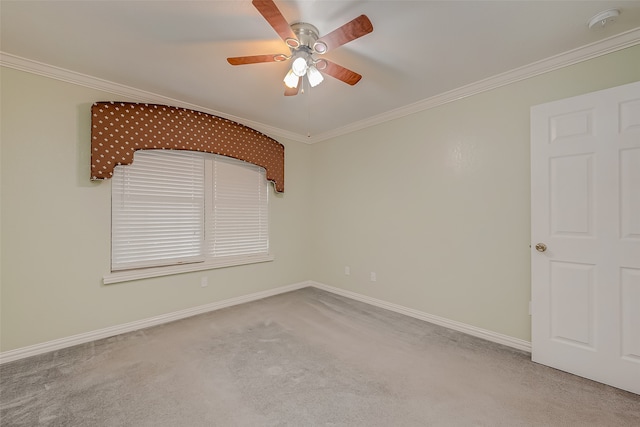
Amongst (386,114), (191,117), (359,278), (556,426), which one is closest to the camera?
(556,426)

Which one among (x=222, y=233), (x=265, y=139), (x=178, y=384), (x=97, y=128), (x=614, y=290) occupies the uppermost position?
(x=265, y=139)

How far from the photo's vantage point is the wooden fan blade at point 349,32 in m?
1.43

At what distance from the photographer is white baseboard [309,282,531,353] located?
2389 mm

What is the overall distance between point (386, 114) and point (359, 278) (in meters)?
2.22

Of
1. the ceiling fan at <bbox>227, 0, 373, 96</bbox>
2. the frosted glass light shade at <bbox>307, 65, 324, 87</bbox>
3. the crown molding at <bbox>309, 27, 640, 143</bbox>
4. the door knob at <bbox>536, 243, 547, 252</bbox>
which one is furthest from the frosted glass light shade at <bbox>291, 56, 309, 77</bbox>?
the door knob at <bbox>536, 243, 547, 252</bbox>

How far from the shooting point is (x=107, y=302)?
2.64 metres

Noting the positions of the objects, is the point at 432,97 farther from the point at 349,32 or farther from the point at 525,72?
the point at 349,32

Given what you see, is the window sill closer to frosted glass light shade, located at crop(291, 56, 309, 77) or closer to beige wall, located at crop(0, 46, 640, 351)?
beige wall, located at crop(0, 46, 640, 351)

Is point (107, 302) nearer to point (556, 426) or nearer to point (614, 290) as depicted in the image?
point (556, 426)

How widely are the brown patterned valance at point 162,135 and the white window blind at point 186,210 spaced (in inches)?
6.1

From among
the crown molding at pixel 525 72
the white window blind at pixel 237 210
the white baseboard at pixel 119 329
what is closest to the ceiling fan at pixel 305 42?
the crown molding at pixel 525 72

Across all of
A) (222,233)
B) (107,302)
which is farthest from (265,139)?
(107,302)

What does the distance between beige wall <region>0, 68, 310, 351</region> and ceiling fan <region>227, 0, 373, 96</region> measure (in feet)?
6.19

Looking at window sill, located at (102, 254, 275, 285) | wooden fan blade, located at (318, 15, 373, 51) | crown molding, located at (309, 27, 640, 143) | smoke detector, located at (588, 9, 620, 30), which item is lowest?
window sill, located at (102, 254, 275, 285)
